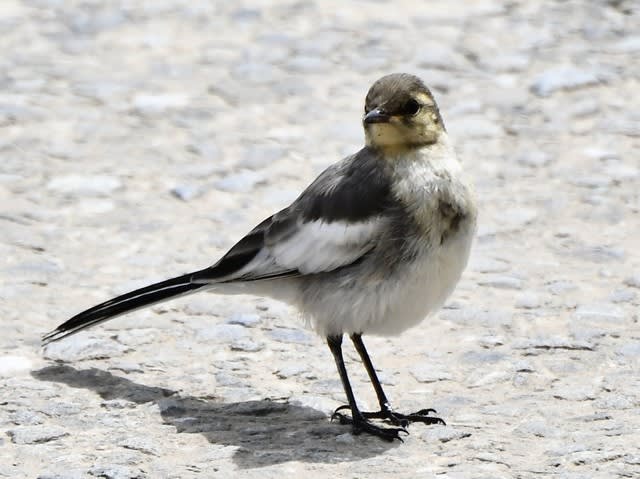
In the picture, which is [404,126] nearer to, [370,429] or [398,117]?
[398,117]

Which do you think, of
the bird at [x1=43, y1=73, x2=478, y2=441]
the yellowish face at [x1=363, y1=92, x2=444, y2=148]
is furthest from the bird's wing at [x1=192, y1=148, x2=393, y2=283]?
the yellowish face at [x1=363, y1=92, x2=444, y2=148]

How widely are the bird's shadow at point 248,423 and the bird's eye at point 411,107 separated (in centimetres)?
148

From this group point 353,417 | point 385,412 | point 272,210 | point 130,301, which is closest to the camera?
point 353,417

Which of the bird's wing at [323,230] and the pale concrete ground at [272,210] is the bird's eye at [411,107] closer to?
the bird's wing at [323,230]

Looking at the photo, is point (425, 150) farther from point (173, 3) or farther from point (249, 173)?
point (173, 3)

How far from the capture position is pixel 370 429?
6.27 m

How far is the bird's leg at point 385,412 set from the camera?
6395 millimetres

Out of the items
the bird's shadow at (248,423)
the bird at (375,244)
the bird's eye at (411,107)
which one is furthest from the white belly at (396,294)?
the bird's eye at (411,107)

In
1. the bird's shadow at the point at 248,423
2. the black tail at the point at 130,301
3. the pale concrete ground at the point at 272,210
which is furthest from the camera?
the black tail at the point at 130,301

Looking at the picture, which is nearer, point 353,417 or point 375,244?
point 375,244

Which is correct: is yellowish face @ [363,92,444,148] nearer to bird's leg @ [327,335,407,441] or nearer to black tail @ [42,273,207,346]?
bird's leg @ [327,335,407,441]

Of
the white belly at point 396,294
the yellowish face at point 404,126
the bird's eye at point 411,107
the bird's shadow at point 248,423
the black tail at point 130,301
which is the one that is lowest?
the bird's shadow at point 248,423

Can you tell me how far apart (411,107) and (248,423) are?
1.65m

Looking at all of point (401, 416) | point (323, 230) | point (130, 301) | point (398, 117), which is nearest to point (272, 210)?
point (130, 301)
